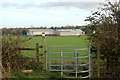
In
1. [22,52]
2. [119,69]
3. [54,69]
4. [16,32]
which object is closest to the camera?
[119,69]

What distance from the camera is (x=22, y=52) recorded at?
9406 mm

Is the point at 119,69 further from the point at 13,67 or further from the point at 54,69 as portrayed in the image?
the point at 13,67

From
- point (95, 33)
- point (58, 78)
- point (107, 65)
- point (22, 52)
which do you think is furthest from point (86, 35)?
point (22, 52)

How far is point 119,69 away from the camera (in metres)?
7.37

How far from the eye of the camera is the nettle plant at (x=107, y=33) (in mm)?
7512

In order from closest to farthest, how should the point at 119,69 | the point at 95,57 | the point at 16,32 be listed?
the point at 119,69 → the point at 95,57 → the point at 16,32

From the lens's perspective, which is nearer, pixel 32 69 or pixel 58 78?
pixel 58 78

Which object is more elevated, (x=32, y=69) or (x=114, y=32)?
(x=114, y=32)

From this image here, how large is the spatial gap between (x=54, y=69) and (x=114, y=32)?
3132mm

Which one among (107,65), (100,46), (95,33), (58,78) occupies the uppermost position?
(95,33)

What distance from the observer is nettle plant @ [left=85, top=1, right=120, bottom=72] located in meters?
7.51

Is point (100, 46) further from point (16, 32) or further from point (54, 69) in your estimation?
point (16, 32)

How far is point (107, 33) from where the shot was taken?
770cm

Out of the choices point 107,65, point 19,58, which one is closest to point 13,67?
point 19,58
